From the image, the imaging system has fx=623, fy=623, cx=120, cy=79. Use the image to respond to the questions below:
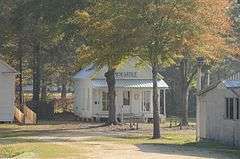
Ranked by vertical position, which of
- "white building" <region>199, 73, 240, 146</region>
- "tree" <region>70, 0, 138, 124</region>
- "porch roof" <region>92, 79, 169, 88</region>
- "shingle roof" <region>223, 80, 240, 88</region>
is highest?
"tree" <region>70, 0, 138, 124</region>

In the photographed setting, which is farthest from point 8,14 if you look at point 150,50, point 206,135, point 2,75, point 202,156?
point 202,156

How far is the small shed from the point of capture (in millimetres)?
49344

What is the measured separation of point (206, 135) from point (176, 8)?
23.6 ft

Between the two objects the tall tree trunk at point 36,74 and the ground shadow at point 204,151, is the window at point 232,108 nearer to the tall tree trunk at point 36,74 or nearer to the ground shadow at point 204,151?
the ground shadow at point 204,151

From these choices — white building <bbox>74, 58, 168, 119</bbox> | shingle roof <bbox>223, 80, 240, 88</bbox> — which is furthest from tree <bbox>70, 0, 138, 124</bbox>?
white building <bbox>74, 58, 168, 119</bbox>

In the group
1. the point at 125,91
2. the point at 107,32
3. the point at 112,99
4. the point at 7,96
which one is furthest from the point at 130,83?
the point at 107,32

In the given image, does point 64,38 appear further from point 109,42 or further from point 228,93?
point 228,93

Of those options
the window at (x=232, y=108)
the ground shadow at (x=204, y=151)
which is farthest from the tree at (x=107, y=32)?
the ground shadow at (x=204, y=151)

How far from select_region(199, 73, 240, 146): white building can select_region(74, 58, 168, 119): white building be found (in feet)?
67.3

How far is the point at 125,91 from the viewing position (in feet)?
185

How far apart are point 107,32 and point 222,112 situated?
8465mm

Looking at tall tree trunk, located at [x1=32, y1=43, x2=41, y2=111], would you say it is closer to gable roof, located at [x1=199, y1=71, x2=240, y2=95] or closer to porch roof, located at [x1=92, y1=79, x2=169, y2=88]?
porch roof, located at [x1=92, y1=79, x2=169, y2=88]

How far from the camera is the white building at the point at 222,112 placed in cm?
3014

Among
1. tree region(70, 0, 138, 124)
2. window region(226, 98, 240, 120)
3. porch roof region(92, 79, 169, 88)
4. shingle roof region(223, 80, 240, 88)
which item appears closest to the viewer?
window region(226, 98, 240, 120)
